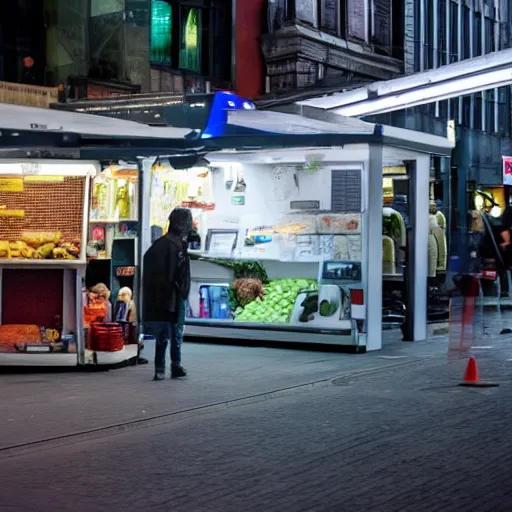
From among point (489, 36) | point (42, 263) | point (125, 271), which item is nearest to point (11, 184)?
point (42, 263)

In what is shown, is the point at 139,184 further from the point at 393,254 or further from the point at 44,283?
the point at 393,254

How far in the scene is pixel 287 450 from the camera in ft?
30.1

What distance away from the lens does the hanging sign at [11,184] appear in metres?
14.2

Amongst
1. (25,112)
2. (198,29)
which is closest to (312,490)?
(25,112)

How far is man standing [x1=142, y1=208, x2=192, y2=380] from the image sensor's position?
1336 centimetres

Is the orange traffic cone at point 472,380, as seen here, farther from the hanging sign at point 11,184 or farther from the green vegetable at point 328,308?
the hanging sign at point 11,184

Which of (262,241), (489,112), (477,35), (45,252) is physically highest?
(477,35)

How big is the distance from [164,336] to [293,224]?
4.34m

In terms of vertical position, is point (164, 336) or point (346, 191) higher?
point (346, 191)

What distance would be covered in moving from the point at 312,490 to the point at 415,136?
10.1m

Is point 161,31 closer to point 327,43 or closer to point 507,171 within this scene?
point 327,43

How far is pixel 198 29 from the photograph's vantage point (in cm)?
2883

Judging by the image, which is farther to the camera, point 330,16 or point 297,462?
point 330,16

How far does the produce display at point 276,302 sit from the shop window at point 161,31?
11.3 m
